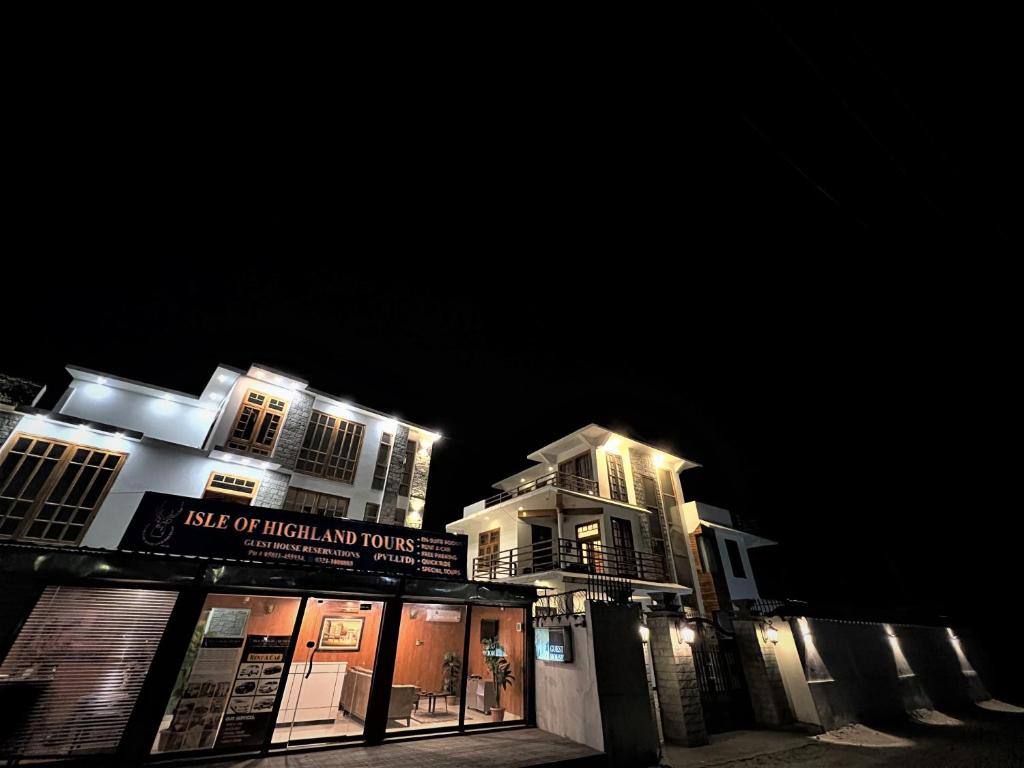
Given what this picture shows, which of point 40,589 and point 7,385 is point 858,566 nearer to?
point 40,589

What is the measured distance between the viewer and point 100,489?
11.2 m

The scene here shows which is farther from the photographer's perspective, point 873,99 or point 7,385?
point 7,385

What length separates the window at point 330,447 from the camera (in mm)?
14805

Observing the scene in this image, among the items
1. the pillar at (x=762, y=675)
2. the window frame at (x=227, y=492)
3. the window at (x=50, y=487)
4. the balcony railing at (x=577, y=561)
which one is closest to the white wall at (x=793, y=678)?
the pillar at (x=762, y=675)

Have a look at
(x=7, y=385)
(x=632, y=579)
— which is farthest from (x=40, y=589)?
(x=632, y=579)

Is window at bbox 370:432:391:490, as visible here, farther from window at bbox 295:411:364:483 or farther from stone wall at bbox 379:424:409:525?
window at bbox 295:411:364:483

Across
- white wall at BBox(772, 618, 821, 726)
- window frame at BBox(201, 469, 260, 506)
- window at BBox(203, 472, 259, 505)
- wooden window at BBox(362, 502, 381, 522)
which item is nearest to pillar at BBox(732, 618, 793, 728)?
white wall at BBox(772, 618, 821, 726)

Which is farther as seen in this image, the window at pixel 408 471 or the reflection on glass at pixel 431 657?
the window at pixel 408 471

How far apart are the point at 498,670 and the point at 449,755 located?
Answer: 143 inches

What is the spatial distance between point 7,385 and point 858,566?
45994 millimetres

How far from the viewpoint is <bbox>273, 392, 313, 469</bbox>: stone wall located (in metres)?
14.1

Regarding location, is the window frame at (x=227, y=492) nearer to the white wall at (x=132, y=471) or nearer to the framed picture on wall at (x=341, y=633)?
the white wall at (x=132, y=471)

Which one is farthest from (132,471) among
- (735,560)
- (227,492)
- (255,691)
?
(735,560)

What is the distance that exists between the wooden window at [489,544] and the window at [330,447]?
8.84 m
